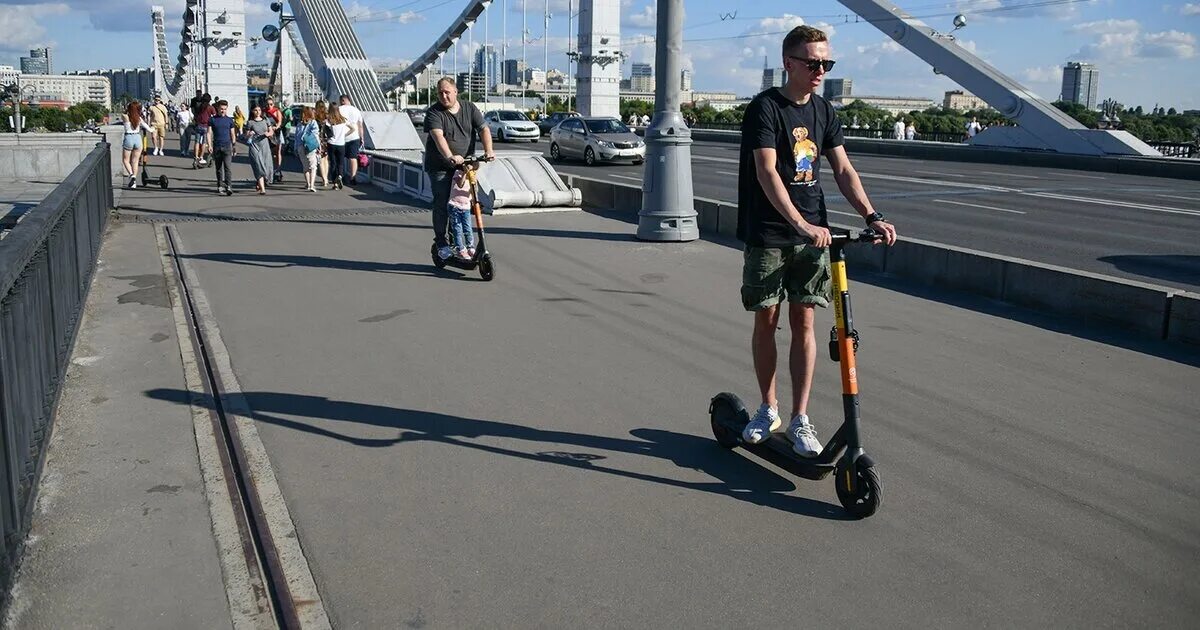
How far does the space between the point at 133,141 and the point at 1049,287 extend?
15907mm

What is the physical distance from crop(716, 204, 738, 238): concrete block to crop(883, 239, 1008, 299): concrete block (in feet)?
9.64

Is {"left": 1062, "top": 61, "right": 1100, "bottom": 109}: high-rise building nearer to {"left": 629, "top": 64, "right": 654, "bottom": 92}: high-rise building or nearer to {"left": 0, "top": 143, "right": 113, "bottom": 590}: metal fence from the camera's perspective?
{"left": 0, "top": 143, "right": 113, "bottom": 590}: metal fence

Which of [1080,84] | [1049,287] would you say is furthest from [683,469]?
[1080,84]

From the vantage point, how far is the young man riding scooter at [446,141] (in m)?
9.91

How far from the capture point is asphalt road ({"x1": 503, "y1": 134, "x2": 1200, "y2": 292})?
1334cm

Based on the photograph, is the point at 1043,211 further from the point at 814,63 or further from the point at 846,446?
the point at 846,446

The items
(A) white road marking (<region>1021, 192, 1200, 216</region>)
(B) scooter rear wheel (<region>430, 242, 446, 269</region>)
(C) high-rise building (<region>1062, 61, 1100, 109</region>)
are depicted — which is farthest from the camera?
(C) high-rise building (<region>1062, 61, 1100, 109</region>)

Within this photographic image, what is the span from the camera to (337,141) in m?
19.9

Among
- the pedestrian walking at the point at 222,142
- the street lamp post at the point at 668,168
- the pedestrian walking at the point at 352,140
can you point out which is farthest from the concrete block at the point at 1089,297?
the pedestrian walking at the point at 352,140

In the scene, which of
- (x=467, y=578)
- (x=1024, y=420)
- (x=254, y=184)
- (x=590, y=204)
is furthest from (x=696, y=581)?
(x=254, y=184)

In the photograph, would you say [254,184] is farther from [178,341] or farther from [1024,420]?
[1024,420]

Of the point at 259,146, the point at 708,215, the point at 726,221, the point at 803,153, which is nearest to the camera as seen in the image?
the point at 803,153

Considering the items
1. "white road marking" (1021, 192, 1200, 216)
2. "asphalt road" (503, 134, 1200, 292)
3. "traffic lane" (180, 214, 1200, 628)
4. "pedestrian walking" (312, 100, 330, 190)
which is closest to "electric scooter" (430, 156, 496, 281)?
"traffic lane" (180, 214, 1200, 628)

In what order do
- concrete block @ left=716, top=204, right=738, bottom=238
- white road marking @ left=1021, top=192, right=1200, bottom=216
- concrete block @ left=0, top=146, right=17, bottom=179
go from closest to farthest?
concrete block @ left=716, top=204, right=738, bottom=238, white road marking @ left=1021, top=192, right=1200, bottom=216, concrete block @ left=0, top=146, right=17, bottom=179
